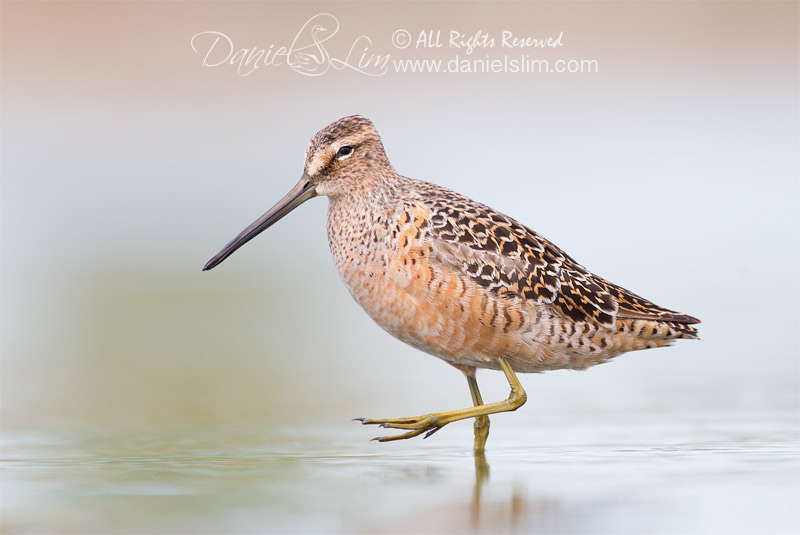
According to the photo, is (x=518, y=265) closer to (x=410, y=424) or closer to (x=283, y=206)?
(x=410, y=424)

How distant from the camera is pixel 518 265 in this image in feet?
18.4

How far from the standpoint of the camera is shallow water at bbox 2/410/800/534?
4.13 meters

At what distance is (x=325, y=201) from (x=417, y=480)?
31.3ft

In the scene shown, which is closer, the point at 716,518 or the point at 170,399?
the point at 716,518

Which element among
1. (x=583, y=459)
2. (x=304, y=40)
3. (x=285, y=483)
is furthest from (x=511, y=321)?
(x=304, y=40)

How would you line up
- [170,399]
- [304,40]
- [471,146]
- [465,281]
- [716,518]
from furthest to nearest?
[304,40]
[471,146]
[170,399]
[465,281]
[716,518]

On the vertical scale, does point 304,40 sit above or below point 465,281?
above

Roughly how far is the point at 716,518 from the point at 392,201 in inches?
87.8

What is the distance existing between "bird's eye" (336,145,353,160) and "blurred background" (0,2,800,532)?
4.31 ft

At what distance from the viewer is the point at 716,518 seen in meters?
4.09

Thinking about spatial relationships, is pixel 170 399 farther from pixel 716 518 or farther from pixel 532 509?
pixel 716 518

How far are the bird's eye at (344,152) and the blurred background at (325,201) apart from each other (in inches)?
51.8

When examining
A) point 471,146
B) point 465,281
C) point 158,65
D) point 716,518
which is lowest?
point 716,518

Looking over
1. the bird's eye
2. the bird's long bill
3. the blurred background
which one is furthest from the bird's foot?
the bird's eye
